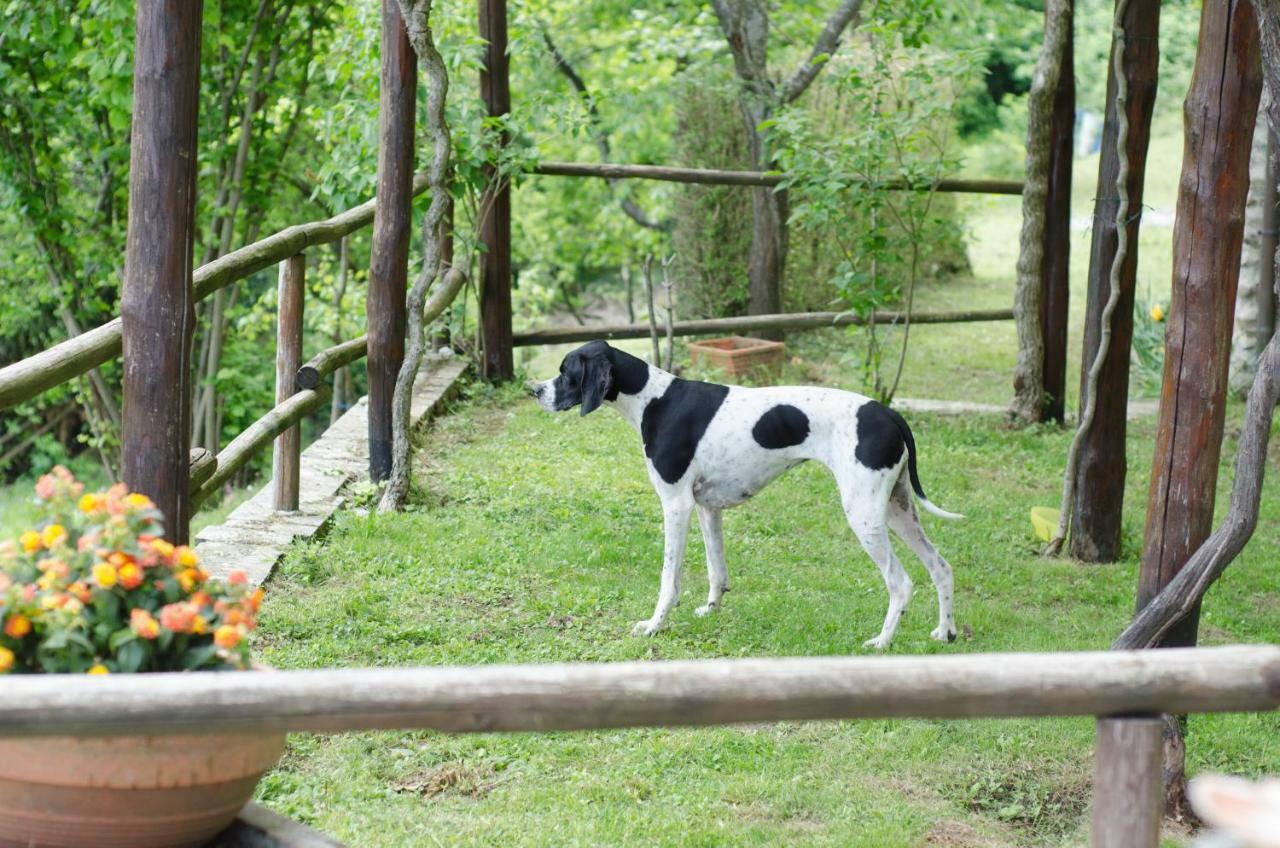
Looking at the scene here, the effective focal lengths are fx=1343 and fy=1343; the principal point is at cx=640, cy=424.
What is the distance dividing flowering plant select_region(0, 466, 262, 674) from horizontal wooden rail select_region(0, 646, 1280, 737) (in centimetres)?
22

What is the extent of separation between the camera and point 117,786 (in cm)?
221

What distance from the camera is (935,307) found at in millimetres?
13961

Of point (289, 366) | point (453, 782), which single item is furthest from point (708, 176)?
point (453, 782)

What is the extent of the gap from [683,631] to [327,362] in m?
2.49

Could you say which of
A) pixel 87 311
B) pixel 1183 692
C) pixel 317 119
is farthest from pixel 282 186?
pixel 1183 692

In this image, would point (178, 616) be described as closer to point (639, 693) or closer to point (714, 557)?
point (639, 693)

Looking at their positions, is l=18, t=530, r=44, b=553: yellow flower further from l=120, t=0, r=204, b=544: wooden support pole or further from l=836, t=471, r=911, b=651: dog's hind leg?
l=836, t=471, r=911, b=651: dog's hind leg

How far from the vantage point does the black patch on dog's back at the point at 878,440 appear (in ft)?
16.2

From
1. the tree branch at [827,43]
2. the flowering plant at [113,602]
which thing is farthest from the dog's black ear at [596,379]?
the tree branch at [827,43]

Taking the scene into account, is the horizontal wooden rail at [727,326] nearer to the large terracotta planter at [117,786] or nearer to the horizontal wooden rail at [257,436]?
the horizontal wooden rail at [257,436]

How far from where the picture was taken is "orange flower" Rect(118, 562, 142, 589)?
7.49ft

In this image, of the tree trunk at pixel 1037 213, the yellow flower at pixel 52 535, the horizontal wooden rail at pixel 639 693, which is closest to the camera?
the horizontal wooden rail at pixel 639 693

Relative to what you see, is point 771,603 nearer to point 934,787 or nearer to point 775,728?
point 775,728

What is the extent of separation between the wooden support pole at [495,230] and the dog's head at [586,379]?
3546 mm
